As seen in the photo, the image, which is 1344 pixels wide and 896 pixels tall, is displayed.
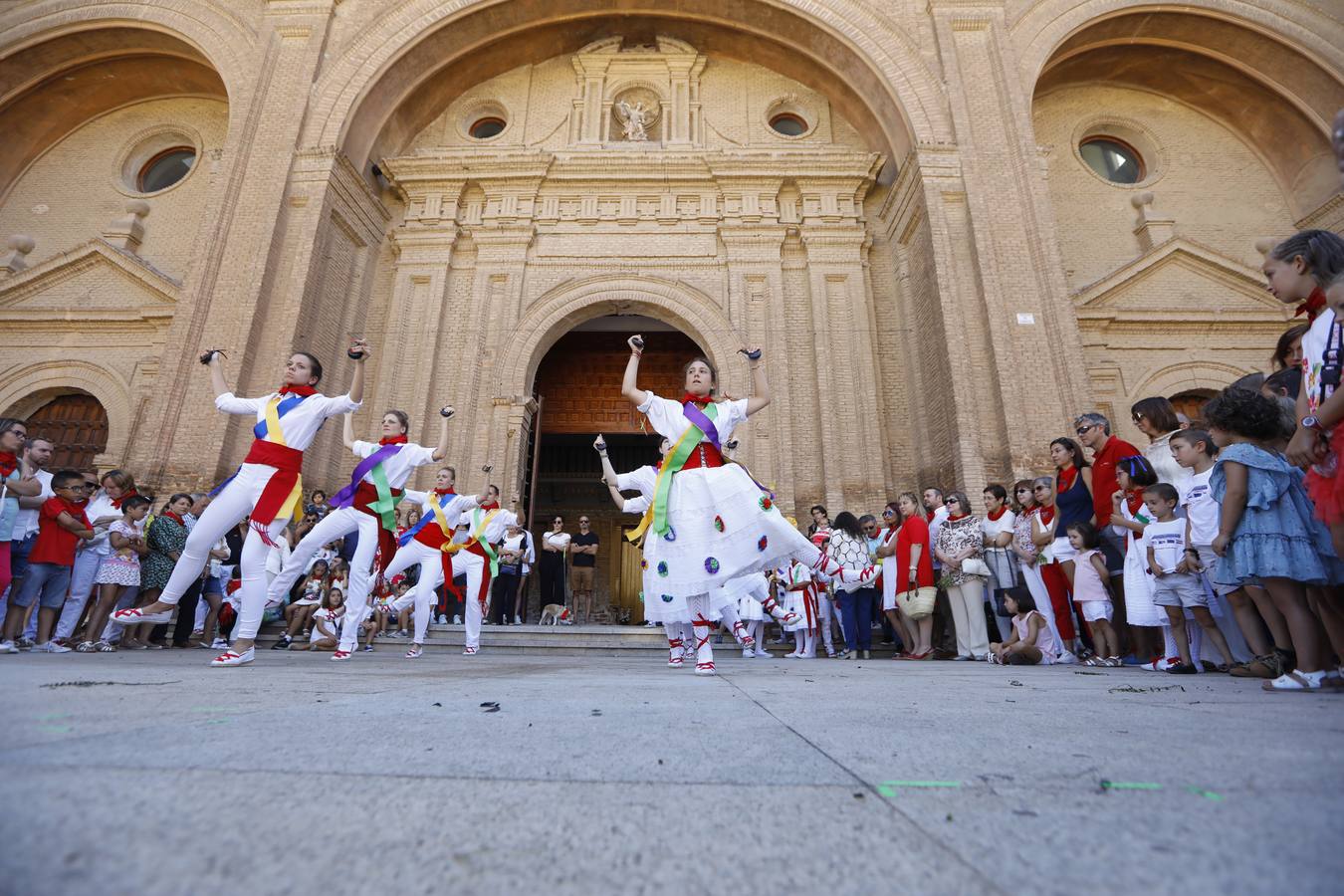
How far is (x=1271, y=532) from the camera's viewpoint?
3.36 metres

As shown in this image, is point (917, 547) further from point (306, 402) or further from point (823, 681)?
point (306, 402)

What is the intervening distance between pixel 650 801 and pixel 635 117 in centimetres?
1579

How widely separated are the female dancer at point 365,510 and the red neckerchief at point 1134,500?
209 inches

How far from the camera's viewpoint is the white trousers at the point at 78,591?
6.38 m

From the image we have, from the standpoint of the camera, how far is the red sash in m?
4.27

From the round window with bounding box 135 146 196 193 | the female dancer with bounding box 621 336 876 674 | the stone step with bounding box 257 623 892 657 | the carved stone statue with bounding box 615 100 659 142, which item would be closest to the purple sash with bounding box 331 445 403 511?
the female dancer with bounding box 621 336 876 674

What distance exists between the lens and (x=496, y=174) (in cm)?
1380

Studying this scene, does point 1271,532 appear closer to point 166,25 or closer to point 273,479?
point 273,479

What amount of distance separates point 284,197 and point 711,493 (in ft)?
38.1

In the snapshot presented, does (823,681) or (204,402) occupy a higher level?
(204,402)

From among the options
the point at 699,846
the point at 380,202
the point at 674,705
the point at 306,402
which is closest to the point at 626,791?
the point at 699,846

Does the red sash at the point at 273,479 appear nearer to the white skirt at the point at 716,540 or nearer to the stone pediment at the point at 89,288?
the white skirt at the point at 716,540

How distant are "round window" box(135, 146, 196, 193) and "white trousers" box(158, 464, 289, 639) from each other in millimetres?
14651

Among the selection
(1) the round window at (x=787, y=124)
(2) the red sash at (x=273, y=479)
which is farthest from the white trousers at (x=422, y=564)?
(1) the round window at (x=787, y=124)
